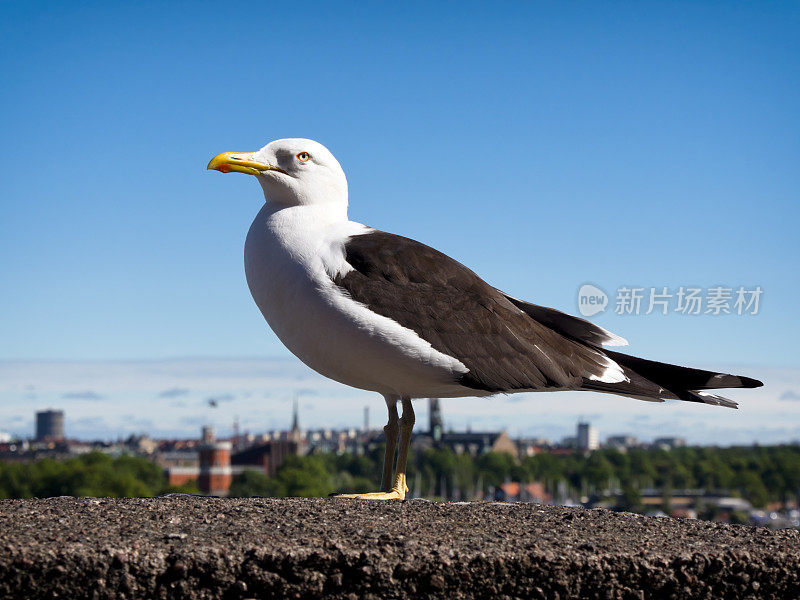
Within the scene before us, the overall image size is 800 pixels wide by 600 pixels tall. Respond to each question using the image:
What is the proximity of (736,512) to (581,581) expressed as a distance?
105 m

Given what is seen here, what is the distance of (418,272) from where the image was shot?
5.91 m

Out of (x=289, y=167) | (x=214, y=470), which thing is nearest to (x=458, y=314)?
(x=289, y=167)

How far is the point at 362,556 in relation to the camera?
472 cm

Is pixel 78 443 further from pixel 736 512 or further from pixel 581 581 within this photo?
pixel 581 581

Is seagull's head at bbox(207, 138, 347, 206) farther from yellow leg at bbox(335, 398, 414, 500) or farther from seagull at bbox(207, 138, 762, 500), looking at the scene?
yellow leg at bbox(335, 398, 414, 500)

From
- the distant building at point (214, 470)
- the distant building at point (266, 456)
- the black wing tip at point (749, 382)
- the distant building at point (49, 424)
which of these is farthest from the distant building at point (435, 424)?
the black wing tip at point (749, 382)

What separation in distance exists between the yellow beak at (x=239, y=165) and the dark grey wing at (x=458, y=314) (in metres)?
0.63

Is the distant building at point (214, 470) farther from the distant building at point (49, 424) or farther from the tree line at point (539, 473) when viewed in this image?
the distant building at point (49, 424)

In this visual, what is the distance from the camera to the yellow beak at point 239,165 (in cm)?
605

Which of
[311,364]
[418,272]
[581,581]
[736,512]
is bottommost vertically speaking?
[736,512]

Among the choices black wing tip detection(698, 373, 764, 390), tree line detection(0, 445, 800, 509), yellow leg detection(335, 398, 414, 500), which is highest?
black wing tip detection(698, 373, 764, 390)

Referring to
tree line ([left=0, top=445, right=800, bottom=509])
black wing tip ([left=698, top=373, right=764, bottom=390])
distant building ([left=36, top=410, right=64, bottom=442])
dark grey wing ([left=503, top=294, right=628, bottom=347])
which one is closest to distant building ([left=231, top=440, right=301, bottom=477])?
tree line ([left=0, top=445, right=800, bottom=509])

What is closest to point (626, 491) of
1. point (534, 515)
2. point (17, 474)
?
point (17, 474)

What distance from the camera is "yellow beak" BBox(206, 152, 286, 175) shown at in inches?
238
